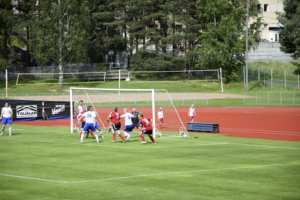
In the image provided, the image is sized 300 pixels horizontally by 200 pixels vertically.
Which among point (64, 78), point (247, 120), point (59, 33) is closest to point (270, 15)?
point (64, 78)

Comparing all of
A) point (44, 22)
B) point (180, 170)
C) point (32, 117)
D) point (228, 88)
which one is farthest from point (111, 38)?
point (180, 170)

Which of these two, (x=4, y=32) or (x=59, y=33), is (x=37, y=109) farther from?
(x=4, y=32)

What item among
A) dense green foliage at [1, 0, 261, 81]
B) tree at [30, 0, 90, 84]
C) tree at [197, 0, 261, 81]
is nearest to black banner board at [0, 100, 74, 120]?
tree at [30, 0, 90, 84]

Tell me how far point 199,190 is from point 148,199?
190 cm

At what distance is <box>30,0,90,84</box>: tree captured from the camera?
74.8 m

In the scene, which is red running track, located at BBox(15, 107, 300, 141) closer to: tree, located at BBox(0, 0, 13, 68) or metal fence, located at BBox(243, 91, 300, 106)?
metal fence, located at BBox(243, 91, 300, 106)

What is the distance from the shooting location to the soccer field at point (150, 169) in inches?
578

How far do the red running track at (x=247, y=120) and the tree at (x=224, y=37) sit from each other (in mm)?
20122

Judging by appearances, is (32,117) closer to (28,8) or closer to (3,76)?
(3,76)

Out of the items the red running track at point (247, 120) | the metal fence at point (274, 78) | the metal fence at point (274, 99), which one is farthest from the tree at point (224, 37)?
the red running track at point (247, 120)

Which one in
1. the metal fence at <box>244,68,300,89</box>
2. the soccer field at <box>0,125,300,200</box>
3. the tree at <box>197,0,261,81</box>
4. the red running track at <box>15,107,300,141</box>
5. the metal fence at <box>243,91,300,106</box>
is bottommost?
the red running track at <box>15,107,300,141</box>

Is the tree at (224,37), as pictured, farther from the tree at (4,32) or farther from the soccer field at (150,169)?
the soccer field at (150,169)

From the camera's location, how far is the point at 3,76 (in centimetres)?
8012

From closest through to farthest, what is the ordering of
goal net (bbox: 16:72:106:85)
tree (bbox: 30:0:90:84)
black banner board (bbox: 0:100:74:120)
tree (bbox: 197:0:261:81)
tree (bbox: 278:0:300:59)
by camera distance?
black banner board (bbox: 0:100:74:120) → tree (bbox: 278:0:300:59) → tree (bbox: 197:0:261:81) → tree (bbox: 30:0:90:84) → goal net (bbox: 16:72:106:85)
